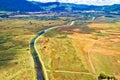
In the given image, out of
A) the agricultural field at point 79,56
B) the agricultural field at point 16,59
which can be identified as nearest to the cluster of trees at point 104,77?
the agricultural field at point 79,56

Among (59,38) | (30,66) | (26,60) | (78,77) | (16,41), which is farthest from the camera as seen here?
(59,38)

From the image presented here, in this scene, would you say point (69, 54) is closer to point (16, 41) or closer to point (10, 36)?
point (16, 41)

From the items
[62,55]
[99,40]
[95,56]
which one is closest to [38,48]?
[62,55]

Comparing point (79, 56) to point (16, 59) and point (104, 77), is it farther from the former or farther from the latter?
point (104, 77)

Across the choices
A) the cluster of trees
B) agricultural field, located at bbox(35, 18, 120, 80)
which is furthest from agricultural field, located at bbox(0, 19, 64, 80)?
the cluster of trees

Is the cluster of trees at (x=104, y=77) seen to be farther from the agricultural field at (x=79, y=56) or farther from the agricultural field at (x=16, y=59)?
the agricultural field at (x=16, y=59)

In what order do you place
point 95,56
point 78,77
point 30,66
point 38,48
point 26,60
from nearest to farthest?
point 78,77
point 30,66
point 26,60
point 95,56
point 38,48

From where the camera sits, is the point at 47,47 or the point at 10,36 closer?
the point at 47,47

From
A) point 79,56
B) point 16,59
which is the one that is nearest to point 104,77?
point 79,56
